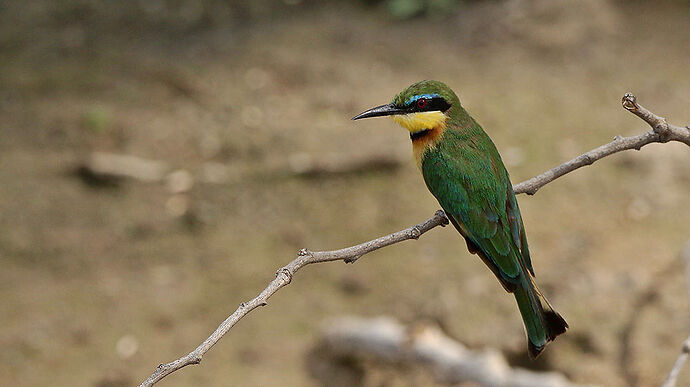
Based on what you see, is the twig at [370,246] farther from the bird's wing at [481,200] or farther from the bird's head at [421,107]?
the bird's head at [421,107]

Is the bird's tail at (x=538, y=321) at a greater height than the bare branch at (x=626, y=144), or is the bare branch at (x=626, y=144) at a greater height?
the bare branch at (x=626, y=144)

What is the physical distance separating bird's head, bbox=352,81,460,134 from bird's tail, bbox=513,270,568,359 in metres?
0.69

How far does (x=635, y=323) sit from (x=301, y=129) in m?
2.97

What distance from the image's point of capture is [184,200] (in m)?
5.79

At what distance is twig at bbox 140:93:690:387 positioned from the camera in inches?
71.4

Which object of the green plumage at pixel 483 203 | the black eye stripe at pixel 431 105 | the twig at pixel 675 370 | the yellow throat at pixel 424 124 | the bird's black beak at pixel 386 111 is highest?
the bird's black beak at pixel 386 111

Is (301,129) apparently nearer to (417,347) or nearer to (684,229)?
(417,347)

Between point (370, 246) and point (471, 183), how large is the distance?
0.60m

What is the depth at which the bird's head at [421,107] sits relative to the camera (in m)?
2.66

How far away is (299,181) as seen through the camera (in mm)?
5895

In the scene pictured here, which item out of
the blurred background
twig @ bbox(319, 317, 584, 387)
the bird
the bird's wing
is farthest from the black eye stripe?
the blurred background

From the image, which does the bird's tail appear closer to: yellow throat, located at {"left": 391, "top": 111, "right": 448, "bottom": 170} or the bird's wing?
the bird's wing

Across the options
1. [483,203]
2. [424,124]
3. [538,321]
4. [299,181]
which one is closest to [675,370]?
[538,321]

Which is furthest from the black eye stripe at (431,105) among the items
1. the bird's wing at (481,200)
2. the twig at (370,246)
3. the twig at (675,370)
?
the twig at (675,370)
